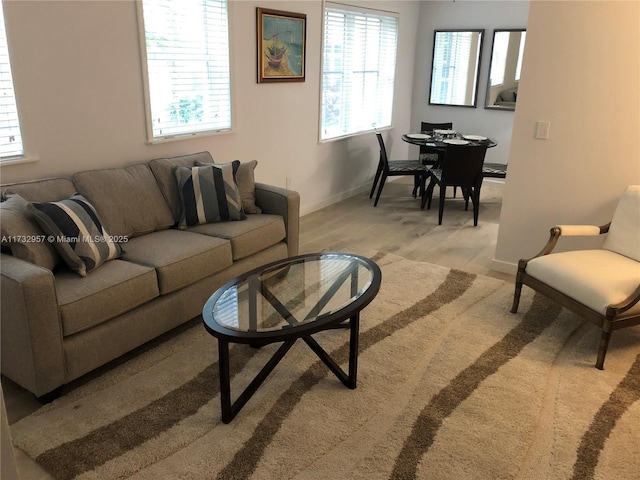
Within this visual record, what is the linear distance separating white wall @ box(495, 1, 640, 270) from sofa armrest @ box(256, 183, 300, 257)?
5.18 ft

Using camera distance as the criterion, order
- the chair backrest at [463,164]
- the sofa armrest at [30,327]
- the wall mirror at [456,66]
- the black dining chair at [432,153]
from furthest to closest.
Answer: the wall mirror at [456,66]
the black dining chair at [432,153]
the chair backrest at [463,164]
the sofa armrest at [30,327]

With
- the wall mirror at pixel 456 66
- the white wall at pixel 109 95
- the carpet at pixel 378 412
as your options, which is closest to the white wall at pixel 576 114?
the carpet at pixel 378 412

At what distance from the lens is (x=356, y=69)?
5777mm

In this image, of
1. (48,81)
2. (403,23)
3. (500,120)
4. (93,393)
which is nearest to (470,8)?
(403,23)

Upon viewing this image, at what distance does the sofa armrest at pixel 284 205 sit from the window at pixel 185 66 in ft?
2.53

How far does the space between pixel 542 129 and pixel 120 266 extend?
285 cm

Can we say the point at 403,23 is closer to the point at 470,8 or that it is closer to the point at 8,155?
the point at 470,8

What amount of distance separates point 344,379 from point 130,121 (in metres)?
2.21

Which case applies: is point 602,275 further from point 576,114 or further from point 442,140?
point 442,140

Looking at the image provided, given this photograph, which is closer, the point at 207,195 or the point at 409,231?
the point at 207,195

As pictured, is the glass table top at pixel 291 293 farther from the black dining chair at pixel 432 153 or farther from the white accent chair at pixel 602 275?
the black dining chair at pixel 432 153

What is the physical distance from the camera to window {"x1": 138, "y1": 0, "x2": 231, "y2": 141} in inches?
139

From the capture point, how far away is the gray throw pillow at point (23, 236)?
241cm

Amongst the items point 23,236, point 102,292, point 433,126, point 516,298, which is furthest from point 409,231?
point 23,236
